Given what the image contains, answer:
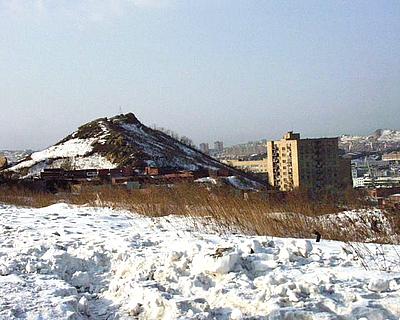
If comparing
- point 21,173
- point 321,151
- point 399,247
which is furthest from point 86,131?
point 399,247

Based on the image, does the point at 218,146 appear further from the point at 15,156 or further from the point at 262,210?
the point at 262,210

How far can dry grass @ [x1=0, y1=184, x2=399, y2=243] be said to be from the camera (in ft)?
25.5

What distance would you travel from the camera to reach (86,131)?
6819 centimetres

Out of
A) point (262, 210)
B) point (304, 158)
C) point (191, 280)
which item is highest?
point (304, 158)

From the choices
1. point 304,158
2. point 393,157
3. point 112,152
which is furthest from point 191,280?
point 112,152

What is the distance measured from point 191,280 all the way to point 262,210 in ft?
15.3

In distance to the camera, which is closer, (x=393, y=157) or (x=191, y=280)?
(x=191, y=280)

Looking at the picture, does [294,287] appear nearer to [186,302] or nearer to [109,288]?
[186,302]

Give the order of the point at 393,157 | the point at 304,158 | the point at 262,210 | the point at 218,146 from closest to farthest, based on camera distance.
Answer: the point at 262,210 → the point at 393,157 → the point at 304,158 → the point at 218,146

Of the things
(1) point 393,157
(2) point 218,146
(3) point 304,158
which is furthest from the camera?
(2) point 218,146

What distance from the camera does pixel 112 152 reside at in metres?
58.0

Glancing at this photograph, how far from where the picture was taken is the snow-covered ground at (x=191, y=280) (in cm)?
420

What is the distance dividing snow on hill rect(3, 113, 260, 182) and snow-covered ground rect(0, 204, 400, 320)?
45.7 metres

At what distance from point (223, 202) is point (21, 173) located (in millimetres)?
49002
